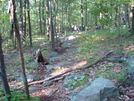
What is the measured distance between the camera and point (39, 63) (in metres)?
11.9

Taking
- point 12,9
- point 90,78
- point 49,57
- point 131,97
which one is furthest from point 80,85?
point 49,57

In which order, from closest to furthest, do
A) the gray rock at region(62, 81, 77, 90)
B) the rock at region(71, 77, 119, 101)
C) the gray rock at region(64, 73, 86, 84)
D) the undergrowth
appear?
the rock at region(71, 77, 119, 101) → the gray rock at region(62, 81, 77, 90) → the gray rock at region(64, 73, 86, 84) → the undergrowth

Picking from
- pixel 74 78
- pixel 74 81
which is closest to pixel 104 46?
pixel 74 78

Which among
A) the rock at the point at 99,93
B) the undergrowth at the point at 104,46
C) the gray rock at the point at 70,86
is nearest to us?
the rock at the point at 99,93

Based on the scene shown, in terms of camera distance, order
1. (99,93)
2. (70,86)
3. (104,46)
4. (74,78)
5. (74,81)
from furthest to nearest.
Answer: (104,46) → (74,78) → (74,81) → (70,86) → (99,93)

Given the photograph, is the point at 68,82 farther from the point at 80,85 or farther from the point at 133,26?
the point at 133,26

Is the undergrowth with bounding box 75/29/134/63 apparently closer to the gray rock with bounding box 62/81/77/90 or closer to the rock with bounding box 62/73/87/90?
the rock with bounding box 62/73/87/90

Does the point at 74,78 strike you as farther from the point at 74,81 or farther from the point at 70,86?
the point at 70,86

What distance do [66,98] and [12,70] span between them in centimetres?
654

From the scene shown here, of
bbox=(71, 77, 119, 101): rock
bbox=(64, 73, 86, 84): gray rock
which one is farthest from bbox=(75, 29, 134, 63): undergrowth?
bbox=(71, 77, 119, 101): rock

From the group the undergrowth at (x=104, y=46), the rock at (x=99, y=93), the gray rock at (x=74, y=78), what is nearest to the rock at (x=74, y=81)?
the gray rock at (x=74, y=78)

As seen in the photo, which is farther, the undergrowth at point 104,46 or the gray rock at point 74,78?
the undergrowth at point 104,46

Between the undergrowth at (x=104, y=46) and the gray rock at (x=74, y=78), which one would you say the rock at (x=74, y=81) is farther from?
the undergrowth at (x=104, y=46)

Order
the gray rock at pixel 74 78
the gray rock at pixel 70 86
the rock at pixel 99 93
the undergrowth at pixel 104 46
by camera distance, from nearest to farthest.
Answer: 1. the rock at pixel 99 93
2. the gray rock at pixel 70 86
3. the gray rock at pixel 74 78
4. the undergrowth at pixel 104 46
